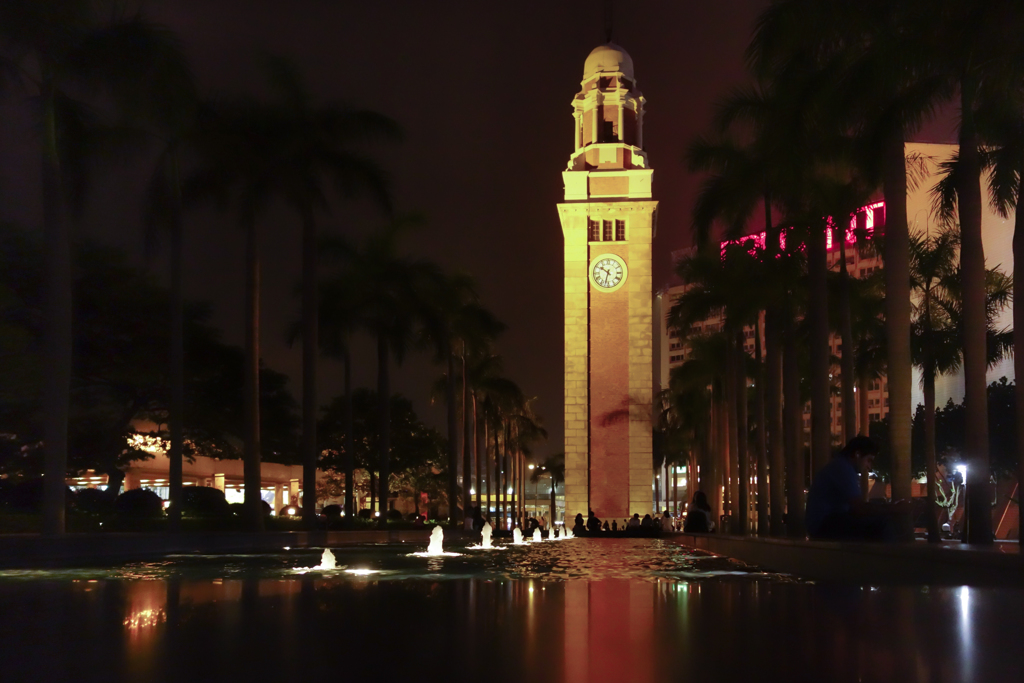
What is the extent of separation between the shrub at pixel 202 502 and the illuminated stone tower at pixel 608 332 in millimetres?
36044

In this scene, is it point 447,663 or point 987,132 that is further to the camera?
point 987,132

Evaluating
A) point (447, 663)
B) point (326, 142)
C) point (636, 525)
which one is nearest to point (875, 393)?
point (636, 525)

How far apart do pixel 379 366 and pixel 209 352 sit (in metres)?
6.85

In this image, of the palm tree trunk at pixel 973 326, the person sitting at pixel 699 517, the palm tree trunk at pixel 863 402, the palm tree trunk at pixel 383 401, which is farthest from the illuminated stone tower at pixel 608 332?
the palm tree trunk at pixel 973 326

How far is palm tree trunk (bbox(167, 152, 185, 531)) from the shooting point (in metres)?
28.2

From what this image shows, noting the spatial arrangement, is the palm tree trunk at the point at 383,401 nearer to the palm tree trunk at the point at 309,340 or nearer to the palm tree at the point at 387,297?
the palm tree at the point at 387,297

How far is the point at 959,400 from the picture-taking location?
90812 mm

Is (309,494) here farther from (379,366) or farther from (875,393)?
(875,393)

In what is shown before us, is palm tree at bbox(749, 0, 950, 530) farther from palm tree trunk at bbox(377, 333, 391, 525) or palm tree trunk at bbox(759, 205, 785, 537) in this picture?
palm tree trunk at bbox(377, 333, 391, 525)

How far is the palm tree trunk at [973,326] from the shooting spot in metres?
→ 18.8

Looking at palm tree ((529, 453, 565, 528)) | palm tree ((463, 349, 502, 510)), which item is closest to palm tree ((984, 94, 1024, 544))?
palm tree ((463, 349, 502, 510))

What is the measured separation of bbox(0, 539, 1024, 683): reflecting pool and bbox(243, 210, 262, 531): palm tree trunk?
20714 mm

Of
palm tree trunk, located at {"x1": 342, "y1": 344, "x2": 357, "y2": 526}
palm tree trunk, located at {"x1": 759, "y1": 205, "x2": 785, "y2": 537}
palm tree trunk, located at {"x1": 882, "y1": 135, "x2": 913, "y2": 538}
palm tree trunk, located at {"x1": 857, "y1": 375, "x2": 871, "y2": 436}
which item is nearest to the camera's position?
palm tree trunk, located at {"x1": 882, "y1": 135, "x2": 913, "y2": 538}

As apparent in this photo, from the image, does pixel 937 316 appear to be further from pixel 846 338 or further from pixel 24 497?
pixel 24 497
